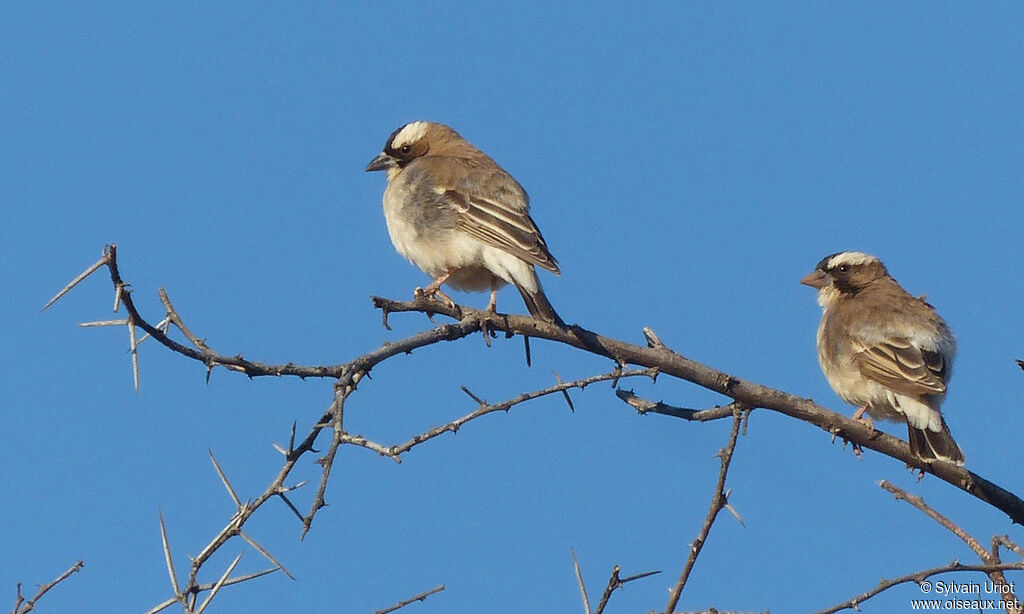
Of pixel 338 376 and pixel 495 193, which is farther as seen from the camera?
pixel 495 193

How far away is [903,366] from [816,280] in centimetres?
163

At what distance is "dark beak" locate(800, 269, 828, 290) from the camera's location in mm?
7645

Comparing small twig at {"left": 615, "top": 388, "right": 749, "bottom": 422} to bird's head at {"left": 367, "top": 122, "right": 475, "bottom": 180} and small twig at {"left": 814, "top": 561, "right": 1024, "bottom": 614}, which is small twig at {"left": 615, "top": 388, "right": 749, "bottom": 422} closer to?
small twig at {"left": 814, "top": 561, "right": 1024, "bottom": 614}

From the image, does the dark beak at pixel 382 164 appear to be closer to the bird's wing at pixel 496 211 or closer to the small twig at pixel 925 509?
the bird's wing at pixel 496 211

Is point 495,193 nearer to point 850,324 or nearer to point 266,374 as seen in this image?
point 850,324

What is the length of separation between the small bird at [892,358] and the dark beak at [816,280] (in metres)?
0.35

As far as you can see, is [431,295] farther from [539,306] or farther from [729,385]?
[729,385]

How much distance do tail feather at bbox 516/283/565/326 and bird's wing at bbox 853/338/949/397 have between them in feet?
6.16

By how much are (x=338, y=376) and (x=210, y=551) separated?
829 millimetres

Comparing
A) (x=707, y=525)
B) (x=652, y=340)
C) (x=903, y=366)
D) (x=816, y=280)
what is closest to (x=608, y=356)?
(x=652, y=340)

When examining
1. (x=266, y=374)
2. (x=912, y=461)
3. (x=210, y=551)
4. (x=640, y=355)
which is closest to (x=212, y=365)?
(x=266, y=374)

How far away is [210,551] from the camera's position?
3074 millimetres

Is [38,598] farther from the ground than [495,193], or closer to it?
closer to it

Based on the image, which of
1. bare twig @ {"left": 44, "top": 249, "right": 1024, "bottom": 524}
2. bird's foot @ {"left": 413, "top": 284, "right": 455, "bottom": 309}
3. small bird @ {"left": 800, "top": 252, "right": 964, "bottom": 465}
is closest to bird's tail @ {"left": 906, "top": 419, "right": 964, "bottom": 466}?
small bird @ {"left": 800, "top": 252, "right": 964, "bottom": 465}
